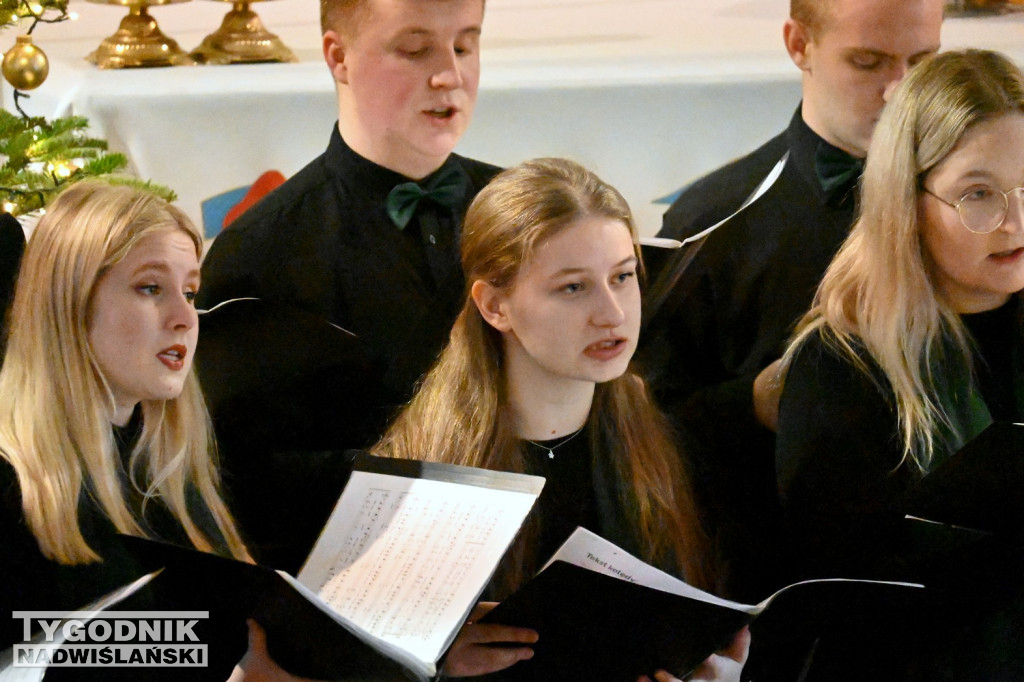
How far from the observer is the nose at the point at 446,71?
247 centimetres

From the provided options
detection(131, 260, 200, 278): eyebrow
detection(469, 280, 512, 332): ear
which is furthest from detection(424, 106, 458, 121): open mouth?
detection(131, 260, 200, 278): eyebrow

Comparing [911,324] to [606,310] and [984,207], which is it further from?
[606,310]

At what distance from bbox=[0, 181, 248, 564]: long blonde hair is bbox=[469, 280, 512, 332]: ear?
586 millimetres

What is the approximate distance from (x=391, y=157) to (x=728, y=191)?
2.31 ft

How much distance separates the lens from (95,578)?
2193mm

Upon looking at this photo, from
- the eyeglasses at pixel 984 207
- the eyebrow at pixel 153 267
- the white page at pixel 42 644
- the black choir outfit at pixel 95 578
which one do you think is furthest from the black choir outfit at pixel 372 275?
the eyeglasses at pixel 984 207

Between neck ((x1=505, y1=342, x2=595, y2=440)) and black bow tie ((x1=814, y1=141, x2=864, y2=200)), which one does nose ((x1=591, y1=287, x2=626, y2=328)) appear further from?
black bow tie ((x1=814, y1=141, x2=864, y2=200))

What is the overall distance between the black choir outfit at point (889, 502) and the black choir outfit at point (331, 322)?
760mm

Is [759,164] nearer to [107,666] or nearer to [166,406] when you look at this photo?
[166,406]

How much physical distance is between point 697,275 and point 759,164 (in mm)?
268

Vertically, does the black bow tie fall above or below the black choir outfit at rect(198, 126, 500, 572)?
above

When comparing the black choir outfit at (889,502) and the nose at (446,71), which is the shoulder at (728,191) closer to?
the black choir outfit at (889,502)
